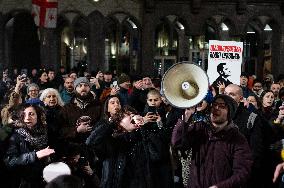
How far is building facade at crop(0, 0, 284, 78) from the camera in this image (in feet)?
75.0

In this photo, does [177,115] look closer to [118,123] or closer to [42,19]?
[118,123]

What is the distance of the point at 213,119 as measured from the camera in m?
4.69

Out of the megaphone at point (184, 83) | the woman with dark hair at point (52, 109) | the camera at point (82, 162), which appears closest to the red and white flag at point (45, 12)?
the woman with dark hair at point (52, 109)

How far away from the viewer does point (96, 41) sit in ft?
76.1

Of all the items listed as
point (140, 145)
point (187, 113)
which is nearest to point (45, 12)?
point (140, 145)

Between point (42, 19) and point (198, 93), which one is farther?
point (42, 19)

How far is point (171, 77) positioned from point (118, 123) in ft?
2.47

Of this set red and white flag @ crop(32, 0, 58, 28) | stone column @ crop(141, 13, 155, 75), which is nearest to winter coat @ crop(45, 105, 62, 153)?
red and white flag @ crop(32, 0, 58, 28)

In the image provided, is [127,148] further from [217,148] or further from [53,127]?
[53,127]

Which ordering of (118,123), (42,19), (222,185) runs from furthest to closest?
1. (42,19)
2. (118,123)
3. (222,185)

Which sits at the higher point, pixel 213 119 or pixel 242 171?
pixel 213 119

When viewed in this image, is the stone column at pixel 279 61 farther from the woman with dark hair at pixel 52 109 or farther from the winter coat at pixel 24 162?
the winter coat at pixel 24 162

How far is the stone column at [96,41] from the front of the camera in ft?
75.7

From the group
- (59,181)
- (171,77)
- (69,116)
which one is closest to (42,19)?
(69,116)
